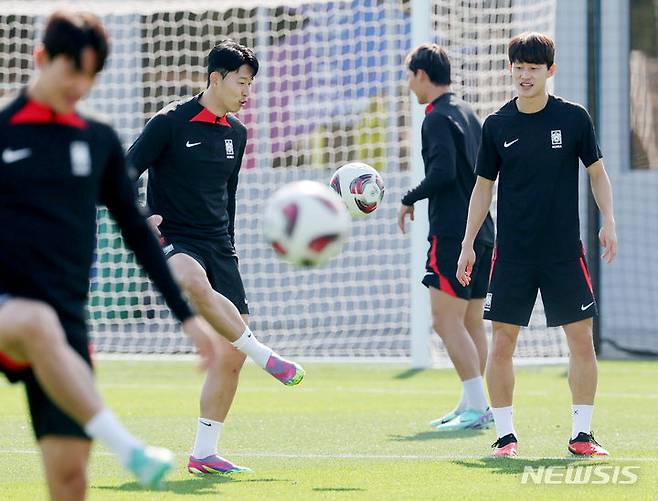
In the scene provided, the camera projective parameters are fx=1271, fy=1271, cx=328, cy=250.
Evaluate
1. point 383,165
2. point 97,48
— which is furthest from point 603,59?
point 97,48

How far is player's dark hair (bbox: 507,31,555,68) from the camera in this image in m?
6.80

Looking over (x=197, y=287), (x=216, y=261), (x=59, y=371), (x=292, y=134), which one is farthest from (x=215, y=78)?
(x=292, y=134)

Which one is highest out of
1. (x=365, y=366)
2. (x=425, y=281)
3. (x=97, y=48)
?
(x=97, y=48)

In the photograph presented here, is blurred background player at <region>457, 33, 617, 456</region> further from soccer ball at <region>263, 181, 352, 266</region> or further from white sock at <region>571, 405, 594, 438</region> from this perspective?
soccer ball at <region>263, 181, 352, 266</region>

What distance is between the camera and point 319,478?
20.7 feet

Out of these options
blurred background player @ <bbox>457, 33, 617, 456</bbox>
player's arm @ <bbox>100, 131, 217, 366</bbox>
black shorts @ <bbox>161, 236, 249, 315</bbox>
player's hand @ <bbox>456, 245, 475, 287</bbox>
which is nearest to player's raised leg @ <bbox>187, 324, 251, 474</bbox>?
black shorts @ <bbox>161, 236, 249, 315</bbox>

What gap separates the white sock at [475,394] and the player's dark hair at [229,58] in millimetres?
2908

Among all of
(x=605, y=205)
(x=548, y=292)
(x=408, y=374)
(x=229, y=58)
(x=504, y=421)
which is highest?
(x=229, y=58)

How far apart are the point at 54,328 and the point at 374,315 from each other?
1167cm

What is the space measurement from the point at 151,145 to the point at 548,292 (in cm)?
226

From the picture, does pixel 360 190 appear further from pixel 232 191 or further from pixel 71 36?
pixel 71 36

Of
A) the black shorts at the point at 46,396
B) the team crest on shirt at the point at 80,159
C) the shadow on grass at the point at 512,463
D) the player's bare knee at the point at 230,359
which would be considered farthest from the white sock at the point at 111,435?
the shadow on grass at the point at 512,463

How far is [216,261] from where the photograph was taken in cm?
678

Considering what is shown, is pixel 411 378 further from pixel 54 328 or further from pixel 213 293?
pixel 54 328
